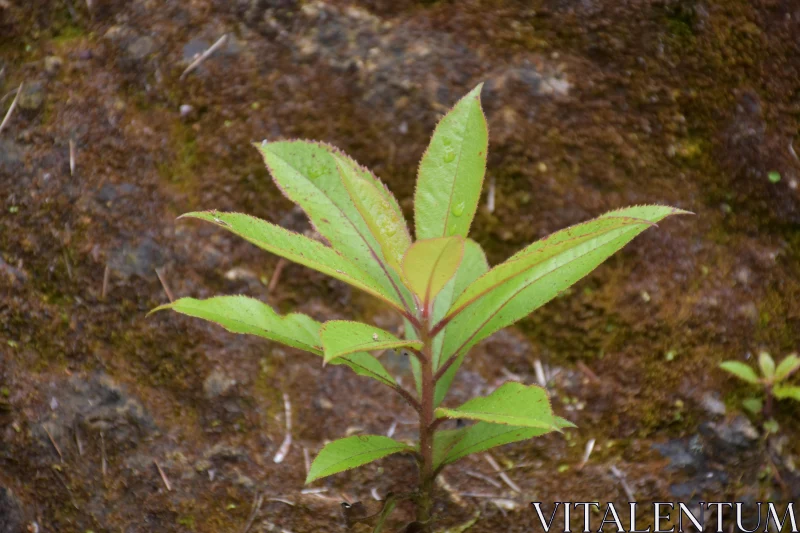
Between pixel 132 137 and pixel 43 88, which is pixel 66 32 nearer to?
pixel 43 88

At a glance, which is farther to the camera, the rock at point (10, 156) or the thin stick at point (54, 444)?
the rock at point (10, 156)

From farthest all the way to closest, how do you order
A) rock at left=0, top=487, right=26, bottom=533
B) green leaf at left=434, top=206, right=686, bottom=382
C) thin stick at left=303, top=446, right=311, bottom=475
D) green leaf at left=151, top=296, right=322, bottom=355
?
thin stick at left=303, top=446, right=311, bottom=475 < rock at left=0, top=487, right=26, bottom=533 < green leaf at left=151, top=296, right=322, bottom=355 < green leaf at left=434, top=206, right=686, bottom=382

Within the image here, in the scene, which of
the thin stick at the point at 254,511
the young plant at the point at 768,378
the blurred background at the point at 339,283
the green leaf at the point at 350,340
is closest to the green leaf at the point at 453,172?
the green leaf at the point at 350,340

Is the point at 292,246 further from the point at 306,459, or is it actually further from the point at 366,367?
the point at 306,459

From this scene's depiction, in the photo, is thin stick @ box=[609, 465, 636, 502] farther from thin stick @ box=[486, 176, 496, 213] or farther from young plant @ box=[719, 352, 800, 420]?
thin stick @ box=[486, 176, 496, 213]

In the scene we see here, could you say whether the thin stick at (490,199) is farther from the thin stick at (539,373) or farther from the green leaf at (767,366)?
the green leaf at (767,366)

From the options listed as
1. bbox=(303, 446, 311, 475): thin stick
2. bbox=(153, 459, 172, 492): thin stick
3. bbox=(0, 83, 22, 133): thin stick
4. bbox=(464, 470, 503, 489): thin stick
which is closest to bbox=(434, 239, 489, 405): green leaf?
bbox=(464, 470, 503, 489): thin stick
